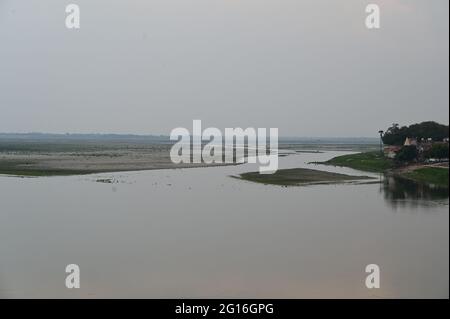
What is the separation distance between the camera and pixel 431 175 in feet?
26.3

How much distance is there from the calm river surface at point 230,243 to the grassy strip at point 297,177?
1.90 meters

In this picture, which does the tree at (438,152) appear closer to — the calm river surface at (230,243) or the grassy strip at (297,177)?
the calm river surface at (230,243)

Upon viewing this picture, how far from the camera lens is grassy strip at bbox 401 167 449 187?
7585mm

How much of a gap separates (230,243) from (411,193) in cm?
350

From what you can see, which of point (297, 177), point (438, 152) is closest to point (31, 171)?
point (297, 177)

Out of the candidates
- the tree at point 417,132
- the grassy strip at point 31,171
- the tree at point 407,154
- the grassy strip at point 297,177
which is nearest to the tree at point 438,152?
the tree at point 417,132

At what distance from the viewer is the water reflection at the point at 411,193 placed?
Result: 25.9 feet

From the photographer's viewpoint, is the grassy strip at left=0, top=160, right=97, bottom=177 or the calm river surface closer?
the calm river surface

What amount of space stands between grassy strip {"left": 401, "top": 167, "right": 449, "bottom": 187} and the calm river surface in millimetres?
233

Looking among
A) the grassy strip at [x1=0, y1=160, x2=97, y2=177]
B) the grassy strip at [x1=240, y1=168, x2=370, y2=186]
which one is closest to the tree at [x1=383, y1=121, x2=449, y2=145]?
the grassy strip at [x1=240, y1=168, x2=370, y2=186]

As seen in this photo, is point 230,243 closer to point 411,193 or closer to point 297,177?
point 411,193

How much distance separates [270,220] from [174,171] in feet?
33.5

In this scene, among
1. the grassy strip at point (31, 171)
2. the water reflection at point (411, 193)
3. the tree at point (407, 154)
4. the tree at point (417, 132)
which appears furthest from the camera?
the grassy strip at point (31, 171)

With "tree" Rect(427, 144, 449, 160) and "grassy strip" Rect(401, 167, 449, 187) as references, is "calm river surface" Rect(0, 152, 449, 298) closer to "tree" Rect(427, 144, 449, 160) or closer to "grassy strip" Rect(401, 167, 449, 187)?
"grassy strip" Rect(401, 167, 449, 187)
